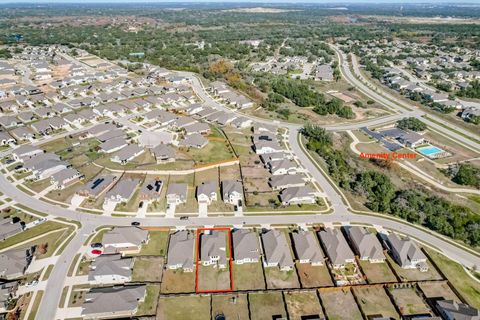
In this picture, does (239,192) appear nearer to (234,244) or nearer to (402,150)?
(234,244)

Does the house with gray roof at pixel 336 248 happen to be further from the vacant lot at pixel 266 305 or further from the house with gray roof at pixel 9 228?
the house with gray roof at pixel 9 228

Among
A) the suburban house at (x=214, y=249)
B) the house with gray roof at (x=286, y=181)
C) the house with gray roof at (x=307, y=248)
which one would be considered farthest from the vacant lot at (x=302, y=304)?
the house with gray roof at (x=286, y=181)

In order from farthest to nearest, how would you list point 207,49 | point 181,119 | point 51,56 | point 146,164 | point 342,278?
point 207,49
point 51,56
point 181,119
point 146,164
point 342,278

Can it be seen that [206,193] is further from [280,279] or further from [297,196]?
[280,279]

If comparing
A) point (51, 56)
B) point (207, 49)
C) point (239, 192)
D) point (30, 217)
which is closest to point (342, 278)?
point (239, 192)

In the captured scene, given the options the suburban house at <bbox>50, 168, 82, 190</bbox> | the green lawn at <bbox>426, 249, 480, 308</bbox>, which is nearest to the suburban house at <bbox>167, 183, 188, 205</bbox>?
the suburban house at <bbox>50, 168, 82, 190</bbox>

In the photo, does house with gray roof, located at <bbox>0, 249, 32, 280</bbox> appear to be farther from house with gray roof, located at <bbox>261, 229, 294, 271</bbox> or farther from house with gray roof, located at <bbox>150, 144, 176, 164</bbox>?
house with gray roof, located at <bbox>261, 229, 294, 271</bbox>

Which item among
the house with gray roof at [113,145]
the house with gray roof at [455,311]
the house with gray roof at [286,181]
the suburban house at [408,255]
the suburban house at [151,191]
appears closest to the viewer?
the house with gray roof at [455,311]
